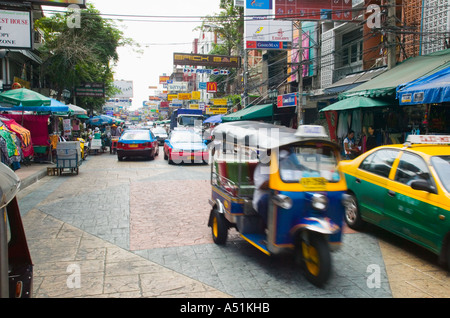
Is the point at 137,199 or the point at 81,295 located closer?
the point at 81,295

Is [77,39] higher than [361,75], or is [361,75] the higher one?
[77,39]

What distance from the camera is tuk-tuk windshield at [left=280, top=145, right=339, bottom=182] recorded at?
14.7ft

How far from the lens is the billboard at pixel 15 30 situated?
10258 millimetres

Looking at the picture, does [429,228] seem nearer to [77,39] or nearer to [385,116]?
[385,116]

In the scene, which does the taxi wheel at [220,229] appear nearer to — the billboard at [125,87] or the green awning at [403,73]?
the green awning at [403,73]

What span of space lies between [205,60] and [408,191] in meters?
22.0

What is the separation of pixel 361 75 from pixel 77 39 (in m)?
16.6

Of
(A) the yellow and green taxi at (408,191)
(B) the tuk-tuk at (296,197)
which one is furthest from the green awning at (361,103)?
(B) the tuk-tuk at (296,197)

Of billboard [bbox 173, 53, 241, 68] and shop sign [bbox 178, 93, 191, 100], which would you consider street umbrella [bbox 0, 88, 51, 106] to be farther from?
shop sign [bbox 178, 93, 191, 100]

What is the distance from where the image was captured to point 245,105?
80.6 feet

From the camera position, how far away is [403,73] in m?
10.8

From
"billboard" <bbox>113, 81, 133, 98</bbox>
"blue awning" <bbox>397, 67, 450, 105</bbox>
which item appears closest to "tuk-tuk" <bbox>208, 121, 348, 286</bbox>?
"blue awning" <bbox>397, 67, 450, 105</bbox>

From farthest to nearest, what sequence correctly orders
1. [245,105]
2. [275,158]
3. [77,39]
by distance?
[245,105], [77,39], [275,158]
